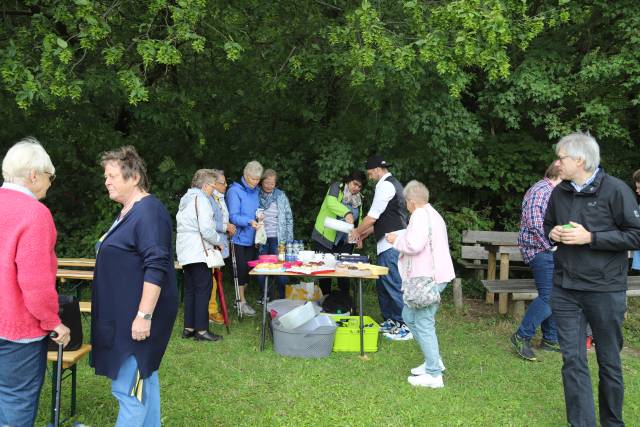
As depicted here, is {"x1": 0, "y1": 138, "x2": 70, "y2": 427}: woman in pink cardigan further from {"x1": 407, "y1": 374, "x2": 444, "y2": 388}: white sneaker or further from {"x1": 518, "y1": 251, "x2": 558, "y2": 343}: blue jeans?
{"x1": 518, "y1": 251, "x2": 558, "y2": 343}: blue jeans

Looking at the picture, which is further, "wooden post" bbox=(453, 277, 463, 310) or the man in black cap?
"wooden post" bbox=(453, 277, 463, 310)

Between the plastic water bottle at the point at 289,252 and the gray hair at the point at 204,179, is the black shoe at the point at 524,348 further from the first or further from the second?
the gray hair at the point at 204,179

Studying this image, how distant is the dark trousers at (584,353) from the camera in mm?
3568

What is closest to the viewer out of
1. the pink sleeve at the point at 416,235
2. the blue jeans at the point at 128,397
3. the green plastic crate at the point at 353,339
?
the blue jeans at the point at 128,397

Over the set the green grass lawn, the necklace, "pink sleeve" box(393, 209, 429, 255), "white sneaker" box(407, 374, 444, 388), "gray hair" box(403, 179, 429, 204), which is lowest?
the green grass lawn

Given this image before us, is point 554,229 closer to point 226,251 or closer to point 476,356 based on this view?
point 476,356

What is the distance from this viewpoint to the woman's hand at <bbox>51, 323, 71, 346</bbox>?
2.78 metres

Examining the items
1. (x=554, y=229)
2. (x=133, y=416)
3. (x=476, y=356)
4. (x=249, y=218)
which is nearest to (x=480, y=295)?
(x=476, y=356)

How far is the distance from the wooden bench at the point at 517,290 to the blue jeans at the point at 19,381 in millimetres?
5237

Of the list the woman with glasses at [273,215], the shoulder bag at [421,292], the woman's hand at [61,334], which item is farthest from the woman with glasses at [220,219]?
the woman's hand at [61,334]

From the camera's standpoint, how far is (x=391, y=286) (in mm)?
6293

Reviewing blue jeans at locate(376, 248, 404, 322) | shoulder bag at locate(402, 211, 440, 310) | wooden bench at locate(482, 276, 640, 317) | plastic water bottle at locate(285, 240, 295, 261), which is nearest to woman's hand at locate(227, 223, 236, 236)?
plastic water bottle at locate(285, 240, 295, 261)

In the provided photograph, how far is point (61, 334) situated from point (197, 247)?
9.90 ft

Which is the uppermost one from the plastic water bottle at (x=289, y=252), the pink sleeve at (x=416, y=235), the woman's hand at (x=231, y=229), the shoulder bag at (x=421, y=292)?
the pink sleeve at (x=416, y=235)
